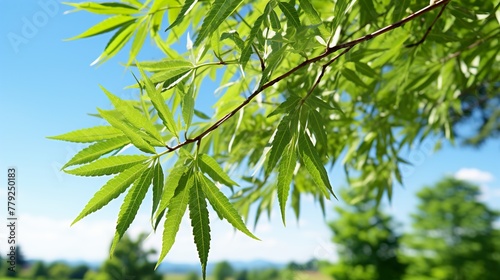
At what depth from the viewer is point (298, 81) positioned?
100 centimetres

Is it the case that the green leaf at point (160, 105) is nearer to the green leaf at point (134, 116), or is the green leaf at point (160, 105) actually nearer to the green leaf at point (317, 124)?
the green leaf at point (134, 116)

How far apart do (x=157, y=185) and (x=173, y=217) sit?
42mm

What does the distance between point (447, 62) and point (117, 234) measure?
1092 mm

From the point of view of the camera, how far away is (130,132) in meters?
0.55

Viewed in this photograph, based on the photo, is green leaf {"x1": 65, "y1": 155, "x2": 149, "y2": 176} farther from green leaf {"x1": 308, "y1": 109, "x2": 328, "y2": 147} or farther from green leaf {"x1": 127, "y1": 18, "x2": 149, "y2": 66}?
green leaf {"x1": 127, "y1": 18, "x2": 149, "y2": 66}

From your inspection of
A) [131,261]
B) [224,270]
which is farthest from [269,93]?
[224,270]

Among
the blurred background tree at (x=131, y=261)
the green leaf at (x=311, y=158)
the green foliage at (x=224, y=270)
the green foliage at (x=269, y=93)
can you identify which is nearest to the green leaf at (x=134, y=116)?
the green foliage at (x=269, y=93)

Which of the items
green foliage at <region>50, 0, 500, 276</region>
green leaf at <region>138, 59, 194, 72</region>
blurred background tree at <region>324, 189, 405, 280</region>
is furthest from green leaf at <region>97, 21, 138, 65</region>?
blurred background tree at <region>324, 189, 405, 280</region>

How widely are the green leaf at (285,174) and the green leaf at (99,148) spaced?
0.61 feet

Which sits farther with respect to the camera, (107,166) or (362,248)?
(362,248)

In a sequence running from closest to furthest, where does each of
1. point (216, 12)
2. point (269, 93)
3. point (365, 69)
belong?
point (216, 12), point (365, 69), point (269, 93)

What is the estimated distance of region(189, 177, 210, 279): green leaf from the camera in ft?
1.79

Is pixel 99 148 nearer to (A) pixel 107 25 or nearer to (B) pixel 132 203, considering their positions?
(B) pixel 132 203

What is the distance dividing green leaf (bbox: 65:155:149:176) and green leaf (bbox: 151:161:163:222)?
28mm
